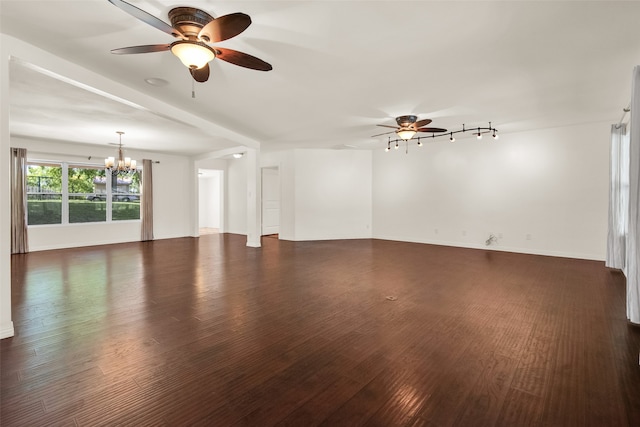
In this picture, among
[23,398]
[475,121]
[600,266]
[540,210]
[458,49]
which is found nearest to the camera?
[23,398]

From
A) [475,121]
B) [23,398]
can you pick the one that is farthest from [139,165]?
[475,121]

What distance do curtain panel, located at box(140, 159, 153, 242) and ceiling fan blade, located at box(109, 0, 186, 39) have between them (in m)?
7.69

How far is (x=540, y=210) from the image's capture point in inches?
262

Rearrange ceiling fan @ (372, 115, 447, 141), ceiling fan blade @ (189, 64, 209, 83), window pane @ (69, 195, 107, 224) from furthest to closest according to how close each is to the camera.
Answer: window pane @ (69, 195, 107, 224)
ceiling fan @ (372, 115, 447, 141)
ceiling fan blade @ (189, 64, 209, 83)

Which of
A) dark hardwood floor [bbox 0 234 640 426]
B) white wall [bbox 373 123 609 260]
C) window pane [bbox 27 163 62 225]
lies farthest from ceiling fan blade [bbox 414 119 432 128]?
window pane [bbox 27 163 62 225]

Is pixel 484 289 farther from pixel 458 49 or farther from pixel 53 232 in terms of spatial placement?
pixel 53 232

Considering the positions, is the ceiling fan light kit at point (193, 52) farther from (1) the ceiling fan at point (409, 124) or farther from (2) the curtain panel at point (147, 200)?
(2) the curtain panel at point (147, 200)

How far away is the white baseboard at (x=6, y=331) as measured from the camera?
2.66 m

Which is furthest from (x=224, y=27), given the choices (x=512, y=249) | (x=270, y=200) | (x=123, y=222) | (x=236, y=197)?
(x=236, y=197)

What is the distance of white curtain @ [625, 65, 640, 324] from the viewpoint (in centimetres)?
257

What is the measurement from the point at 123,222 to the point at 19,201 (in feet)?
7.51

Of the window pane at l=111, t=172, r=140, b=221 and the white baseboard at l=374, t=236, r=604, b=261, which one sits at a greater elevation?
the window pane at l=111, t=172, r=140, b=221

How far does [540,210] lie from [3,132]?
872 centimetres

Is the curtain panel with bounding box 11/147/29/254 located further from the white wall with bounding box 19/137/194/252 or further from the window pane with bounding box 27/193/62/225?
the window pane with bounding box 27/193/62/225
